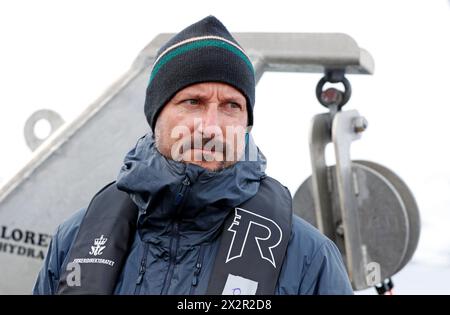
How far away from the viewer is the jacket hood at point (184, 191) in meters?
1.79

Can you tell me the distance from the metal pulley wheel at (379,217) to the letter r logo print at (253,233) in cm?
179

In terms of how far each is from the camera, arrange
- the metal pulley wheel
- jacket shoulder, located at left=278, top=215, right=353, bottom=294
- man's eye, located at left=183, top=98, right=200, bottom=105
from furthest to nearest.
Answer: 1. the metal pulley wheel
2. man's eye, located at left=183, top=98, right=200, bottom=105
3. jacket shoulder, located at left=278, top=215, right=353, bottom=294

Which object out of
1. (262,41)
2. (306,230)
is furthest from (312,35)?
(306,230)

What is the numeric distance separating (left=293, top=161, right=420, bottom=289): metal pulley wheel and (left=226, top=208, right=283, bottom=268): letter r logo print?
1.79 m

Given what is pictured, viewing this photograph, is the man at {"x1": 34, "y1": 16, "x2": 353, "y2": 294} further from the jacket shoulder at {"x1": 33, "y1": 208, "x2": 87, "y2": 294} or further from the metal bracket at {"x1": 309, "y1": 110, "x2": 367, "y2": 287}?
the metal bracket at {"x1": 309, "y1": 110, "x2": 367, "y2": 287}

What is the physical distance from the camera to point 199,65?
193cm

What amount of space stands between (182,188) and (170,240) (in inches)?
5.2

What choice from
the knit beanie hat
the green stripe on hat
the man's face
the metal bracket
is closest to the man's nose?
the man's face

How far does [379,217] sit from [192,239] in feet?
6.71

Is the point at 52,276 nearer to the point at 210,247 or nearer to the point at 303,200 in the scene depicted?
the point at 210,247

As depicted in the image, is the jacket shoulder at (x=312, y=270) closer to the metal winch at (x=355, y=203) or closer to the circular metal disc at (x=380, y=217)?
the metal winch at (x=355, y=203)

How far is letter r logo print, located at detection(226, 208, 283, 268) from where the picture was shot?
181 cm
